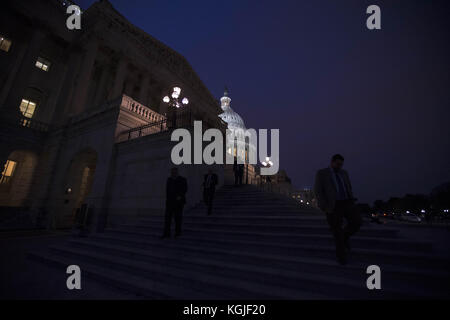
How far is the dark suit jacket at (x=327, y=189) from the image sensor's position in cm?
386

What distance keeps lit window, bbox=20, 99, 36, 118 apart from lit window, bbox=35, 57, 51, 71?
385cm

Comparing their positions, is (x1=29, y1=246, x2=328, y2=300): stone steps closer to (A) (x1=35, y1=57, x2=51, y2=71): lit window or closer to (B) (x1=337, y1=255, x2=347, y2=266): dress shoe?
(B) (x1=337, y1=255, x2=347, y2=266): dress shoe

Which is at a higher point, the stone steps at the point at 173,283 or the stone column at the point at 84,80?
the stone column at the point at 84,80

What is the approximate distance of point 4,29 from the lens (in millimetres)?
18375

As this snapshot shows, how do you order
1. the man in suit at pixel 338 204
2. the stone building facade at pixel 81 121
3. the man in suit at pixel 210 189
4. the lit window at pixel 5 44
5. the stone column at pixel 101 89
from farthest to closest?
the stone column at pixel 101 89 → the lit window at pixel 5 44 → the stone building facade at pixel 81 121 → the man in suit at pixel 210 189 → the man in suit at pixel 338 204

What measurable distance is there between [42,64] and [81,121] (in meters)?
12.5

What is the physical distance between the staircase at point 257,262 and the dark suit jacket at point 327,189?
0.95 m

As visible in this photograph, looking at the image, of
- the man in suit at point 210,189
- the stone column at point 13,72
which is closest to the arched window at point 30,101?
the stone column at point 13,72

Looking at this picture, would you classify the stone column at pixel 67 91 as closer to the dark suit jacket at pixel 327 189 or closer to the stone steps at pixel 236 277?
the stone steps at pixel 236 277

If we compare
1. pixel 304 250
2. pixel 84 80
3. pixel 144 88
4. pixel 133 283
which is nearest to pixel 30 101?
pixel 84 80

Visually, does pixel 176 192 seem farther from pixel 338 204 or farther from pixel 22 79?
pixel 22 79

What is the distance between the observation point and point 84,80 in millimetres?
18031

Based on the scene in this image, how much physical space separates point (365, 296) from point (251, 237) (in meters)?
2.72

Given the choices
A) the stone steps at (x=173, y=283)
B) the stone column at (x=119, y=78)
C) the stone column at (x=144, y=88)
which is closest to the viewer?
the stone steps at (x=173, y=283)
